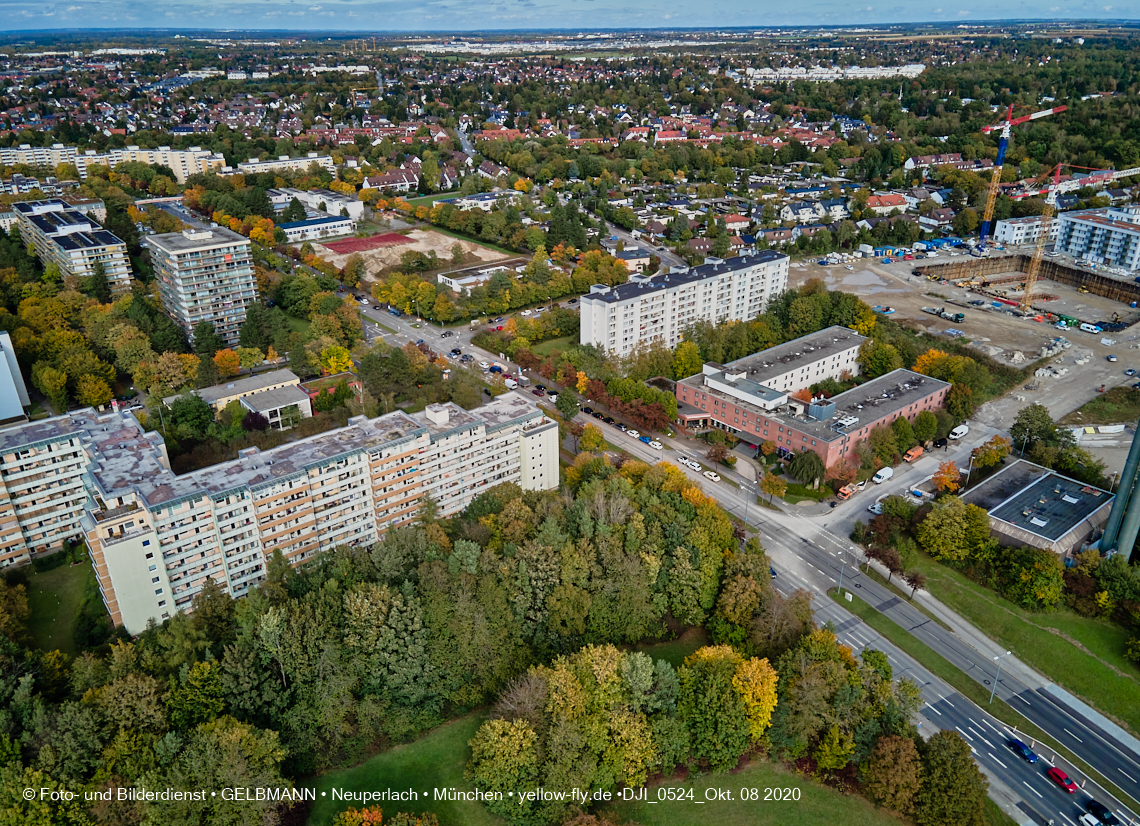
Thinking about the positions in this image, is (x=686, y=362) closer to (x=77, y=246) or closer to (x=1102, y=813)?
(x=1102, y=813)

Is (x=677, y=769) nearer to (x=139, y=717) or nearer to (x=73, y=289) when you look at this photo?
(x=139, y=717)

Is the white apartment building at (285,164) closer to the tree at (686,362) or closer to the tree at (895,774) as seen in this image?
the tree at (686,362)

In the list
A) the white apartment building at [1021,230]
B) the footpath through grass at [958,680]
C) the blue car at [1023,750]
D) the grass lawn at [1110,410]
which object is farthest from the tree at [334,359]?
the white apartment building at [1021,230]

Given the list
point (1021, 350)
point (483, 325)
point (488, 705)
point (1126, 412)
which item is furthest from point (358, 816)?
point (1021, 350)

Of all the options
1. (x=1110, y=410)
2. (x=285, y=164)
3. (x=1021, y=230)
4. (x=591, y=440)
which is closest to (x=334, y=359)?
(x=591, y=440)

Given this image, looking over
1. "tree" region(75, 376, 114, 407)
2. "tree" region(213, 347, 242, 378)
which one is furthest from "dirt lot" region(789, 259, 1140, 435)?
"tree" region(75, 376, 114, 407)

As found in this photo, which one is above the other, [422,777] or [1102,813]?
[422,777]

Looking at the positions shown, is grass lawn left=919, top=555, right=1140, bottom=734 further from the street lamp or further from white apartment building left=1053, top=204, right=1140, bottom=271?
white apartment building left=1053, top=204, right=1140, bottom=271
